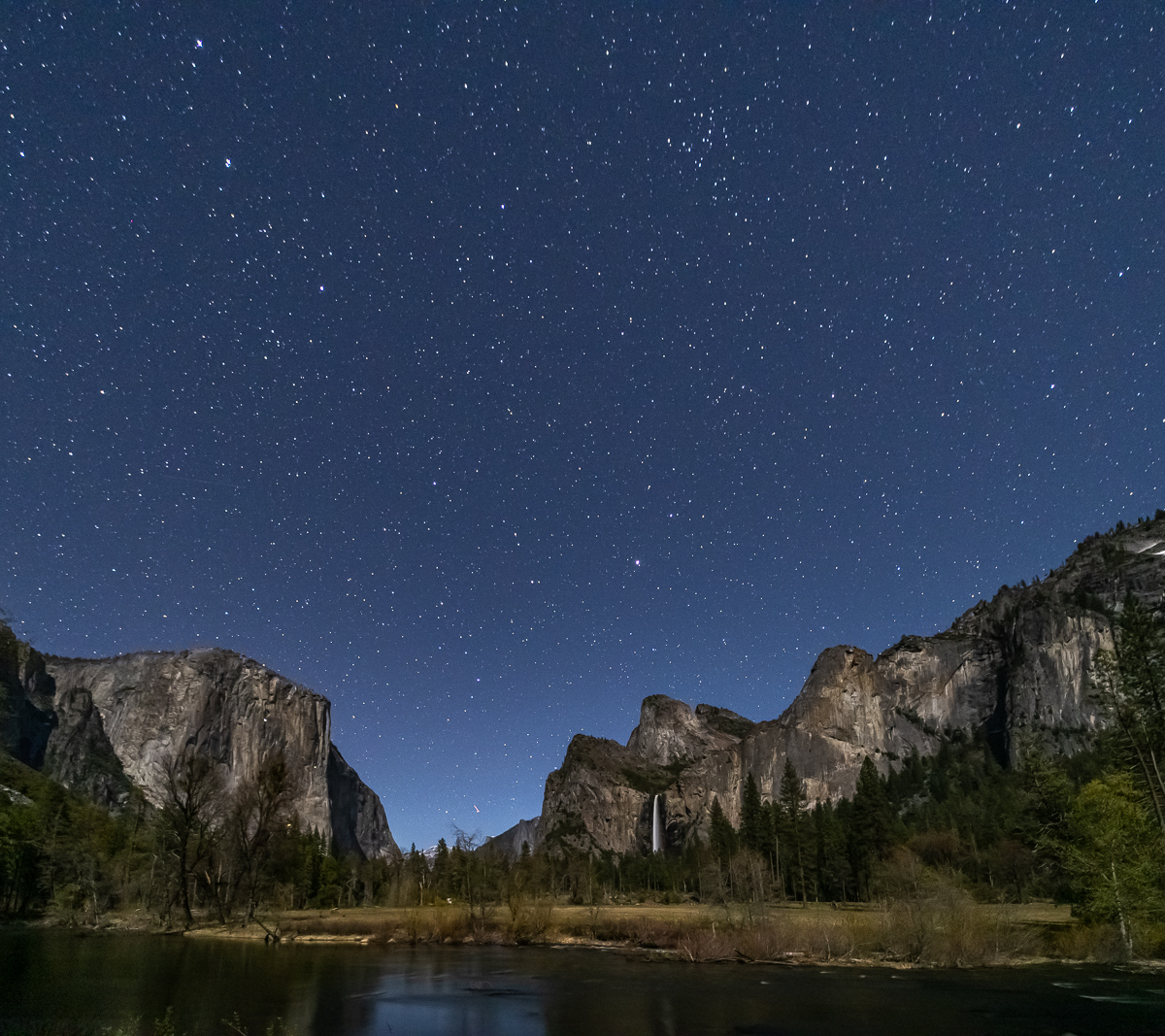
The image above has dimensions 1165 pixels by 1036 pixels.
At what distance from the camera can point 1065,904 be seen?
67.8 metres

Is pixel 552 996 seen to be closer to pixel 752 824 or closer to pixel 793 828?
pixel 793 828

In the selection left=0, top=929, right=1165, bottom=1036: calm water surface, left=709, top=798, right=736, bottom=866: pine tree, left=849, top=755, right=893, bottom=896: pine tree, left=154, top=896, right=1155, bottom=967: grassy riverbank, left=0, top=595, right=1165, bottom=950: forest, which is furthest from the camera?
left=709, top=798, right=736, bottom=866: pine tree

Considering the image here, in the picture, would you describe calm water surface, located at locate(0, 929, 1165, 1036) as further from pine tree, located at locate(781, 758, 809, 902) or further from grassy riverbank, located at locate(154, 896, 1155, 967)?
pine tree, located at locate(781, 758, 809, 902)

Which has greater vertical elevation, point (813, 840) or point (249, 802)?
point (249, 802)

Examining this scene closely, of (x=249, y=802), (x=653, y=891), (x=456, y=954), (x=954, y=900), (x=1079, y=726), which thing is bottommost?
(x=653, y=891)

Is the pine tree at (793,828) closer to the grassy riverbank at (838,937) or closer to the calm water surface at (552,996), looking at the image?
the grassy riverbank at (838,937)

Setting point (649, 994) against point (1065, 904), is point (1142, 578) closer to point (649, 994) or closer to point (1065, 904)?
point (1065, 904)

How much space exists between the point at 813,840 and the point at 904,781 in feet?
341

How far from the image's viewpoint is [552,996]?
91.7ft

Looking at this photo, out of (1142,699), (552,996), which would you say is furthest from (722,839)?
(552,996)

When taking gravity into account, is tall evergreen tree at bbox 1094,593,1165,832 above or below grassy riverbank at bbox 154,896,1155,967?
above

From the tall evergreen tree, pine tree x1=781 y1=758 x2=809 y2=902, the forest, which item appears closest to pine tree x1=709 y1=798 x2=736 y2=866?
the forest

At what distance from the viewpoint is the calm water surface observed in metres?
21.8

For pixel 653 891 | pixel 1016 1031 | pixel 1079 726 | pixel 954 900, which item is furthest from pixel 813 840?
pixel 1079 726
